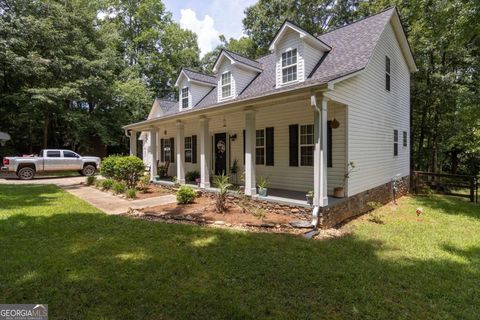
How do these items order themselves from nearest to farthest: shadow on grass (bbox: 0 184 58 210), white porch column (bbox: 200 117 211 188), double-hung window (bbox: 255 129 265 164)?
shadow on grass (bbox: 0 184 58 210) → white porch column (bbox: 200 117 211 188) → double-hung window (bbox: 255 129 265 164)

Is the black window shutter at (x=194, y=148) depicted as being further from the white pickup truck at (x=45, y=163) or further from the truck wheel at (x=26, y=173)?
the truck wheel at (x=26, y=173)

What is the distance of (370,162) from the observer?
8.17m

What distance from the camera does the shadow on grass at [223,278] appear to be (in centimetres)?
296

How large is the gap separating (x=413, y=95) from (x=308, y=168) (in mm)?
9565

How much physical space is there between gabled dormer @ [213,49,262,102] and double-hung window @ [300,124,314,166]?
343 centimetres

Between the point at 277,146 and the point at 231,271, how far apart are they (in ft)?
19.1

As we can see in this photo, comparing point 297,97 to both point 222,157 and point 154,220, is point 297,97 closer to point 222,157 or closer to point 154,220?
point 154,220

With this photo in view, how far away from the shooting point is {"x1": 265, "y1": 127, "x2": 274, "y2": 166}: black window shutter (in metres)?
9.20

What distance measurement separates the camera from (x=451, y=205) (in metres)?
9.05

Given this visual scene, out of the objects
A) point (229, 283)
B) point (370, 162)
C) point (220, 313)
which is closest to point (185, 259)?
point (229, 283)

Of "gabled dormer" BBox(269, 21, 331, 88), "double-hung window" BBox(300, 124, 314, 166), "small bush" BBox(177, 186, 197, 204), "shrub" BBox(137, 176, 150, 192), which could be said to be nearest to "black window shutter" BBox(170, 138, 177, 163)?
"shrub" BBox(137, 176, 150, 192)

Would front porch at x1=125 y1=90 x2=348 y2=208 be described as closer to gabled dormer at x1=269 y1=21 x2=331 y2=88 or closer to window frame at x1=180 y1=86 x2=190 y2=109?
gabled dormer at x1=269 y1=21 x2=331 y2=88

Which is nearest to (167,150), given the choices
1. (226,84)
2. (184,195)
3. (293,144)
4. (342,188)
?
(226,84)

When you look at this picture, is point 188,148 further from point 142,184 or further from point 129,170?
point 129,170
